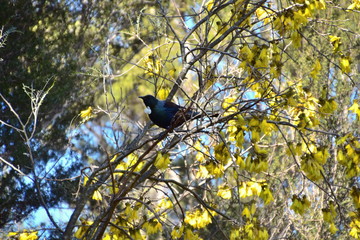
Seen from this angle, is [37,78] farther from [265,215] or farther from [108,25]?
[265,215]

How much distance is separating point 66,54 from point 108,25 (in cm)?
95

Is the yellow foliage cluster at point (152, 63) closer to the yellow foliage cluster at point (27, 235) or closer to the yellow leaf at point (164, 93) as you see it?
the yellow leaf at point (164, 93)

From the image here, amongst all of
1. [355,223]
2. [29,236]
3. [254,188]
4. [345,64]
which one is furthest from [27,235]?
[345,64]

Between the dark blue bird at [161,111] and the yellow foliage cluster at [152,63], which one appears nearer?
the dark blue bird at [161,111]

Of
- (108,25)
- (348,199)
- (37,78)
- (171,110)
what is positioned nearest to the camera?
(171,110)

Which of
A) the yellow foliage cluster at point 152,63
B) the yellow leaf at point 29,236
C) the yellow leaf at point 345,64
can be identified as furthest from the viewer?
the yellow foliage cluster at point 152,63

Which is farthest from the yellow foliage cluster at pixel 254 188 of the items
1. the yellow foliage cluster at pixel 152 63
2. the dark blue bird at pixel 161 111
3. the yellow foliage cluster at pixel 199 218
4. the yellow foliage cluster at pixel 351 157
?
the yellow foliage cluster at pixel 152 63

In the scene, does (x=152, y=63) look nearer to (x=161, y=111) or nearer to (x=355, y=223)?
(x=161, y=111)

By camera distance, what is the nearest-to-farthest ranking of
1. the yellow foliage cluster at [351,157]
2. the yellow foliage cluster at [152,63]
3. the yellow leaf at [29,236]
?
the yellow foliage cluster at [351,157] → the yellow leaf at [29,236] → the yellow foliage cluster at [152,63]

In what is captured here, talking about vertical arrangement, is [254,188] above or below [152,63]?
below

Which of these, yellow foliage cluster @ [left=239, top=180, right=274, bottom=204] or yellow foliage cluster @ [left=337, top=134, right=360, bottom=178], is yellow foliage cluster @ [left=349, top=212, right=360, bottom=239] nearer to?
yellow foliage cluster @ [left=337, top=134, right=360, bottom=178]

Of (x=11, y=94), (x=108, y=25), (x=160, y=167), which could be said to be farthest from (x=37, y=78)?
(x=160, y=167)

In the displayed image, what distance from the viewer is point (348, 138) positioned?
2.66 meters

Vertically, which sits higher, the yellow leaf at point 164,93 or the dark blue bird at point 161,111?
the yellow leaf at point 164,93
